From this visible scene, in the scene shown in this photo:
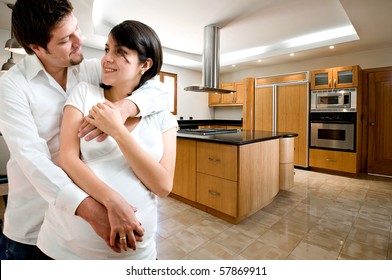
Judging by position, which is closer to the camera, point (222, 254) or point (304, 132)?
point (222, 254)

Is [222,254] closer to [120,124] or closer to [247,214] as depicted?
[247,214]

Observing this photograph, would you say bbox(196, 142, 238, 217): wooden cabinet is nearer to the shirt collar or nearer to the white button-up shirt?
the white button-up shirt

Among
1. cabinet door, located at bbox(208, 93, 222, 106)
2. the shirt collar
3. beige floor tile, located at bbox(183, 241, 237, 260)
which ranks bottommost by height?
beige floor tile, located at bbox(183, 241, 237, 260)

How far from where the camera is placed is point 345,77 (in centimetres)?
401

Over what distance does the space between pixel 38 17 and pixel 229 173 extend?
187 cm

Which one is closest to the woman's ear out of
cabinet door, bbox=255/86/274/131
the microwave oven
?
the microwave oven

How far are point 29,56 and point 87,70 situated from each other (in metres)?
0.16

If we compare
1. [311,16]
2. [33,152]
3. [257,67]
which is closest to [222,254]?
[33,152]

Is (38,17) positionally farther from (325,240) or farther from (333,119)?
(333,119)

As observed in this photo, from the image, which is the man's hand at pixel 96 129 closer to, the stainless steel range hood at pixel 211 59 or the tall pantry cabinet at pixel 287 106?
the stainless steel range hood at pixel 211 59

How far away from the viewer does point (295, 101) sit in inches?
179

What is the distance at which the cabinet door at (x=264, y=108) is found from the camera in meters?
4.87

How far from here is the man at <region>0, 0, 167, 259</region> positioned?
55cm

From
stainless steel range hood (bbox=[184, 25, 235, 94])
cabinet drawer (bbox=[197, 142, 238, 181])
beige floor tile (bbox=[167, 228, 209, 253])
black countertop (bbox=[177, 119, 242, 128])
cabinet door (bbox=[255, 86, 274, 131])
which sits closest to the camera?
beige floor tile (bbox=[167, 228, 209, 253])
